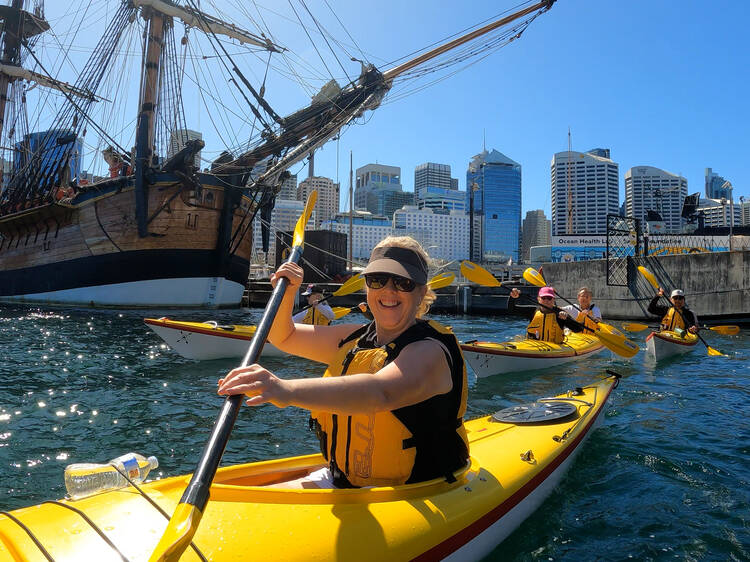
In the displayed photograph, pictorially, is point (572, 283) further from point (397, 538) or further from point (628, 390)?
point (397, 538)

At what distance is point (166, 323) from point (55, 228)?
17.8 m

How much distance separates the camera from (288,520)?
82.5 inches

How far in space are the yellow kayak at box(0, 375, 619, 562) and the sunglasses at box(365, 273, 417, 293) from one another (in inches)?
37.7

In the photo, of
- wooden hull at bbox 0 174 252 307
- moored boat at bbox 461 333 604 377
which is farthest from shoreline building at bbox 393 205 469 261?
moored boat at bbox 461 333 604 377

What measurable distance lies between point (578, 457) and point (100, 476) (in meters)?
4.18

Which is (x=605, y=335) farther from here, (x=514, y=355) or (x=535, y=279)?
(x=535, y=279)

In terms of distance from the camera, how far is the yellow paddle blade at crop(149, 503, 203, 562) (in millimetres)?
1500

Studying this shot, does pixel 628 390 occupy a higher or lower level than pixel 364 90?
lower

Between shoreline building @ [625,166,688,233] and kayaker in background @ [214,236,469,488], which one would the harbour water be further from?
shoreline building @ [625,166,688,233]

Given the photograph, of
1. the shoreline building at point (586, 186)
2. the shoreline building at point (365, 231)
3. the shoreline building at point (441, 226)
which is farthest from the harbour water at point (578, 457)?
the shoreline building at point (586, 186)

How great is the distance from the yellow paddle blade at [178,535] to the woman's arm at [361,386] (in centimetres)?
41

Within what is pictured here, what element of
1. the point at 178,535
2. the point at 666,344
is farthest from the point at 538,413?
the point at 666,344

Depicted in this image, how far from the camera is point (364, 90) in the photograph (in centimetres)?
2062

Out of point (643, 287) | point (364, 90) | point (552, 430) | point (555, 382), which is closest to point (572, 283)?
point (643, 287)
